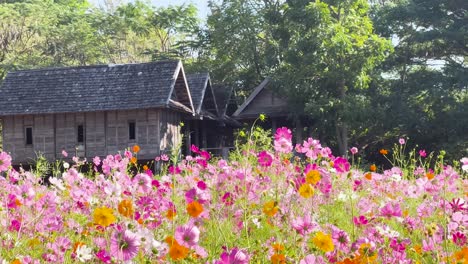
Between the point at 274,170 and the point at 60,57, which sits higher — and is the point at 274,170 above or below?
below

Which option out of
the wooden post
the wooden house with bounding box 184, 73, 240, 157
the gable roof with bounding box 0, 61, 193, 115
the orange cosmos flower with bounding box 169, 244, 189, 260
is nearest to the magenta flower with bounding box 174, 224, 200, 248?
the orange cosmos flower with bounding box 169, 244, 189, 260

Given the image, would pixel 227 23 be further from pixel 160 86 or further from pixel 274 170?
pixel 274 170

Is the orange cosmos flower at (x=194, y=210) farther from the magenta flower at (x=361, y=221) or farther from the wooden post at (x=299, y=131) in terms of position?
the wooden post at (x=299, y=131)

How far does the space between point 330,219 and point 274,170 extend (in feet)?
2.02

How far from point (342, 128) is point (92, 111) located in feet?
32.9

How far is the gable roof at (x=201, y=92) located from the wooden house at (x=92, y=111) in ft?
4.91

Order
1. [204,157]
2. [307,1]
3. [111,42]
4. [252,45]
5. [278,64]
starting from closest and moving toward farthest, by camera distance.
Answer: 1. [204,157]
2. [307,1]
3. [278,64]
4. [252,45]
5. [111,42]

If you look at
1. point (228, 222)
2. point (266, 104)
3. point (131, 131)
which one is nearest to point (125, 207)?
point (228, 222)

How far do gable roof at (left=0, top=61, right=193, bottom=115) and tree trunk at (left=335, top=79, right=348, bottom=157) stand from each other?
228 inches

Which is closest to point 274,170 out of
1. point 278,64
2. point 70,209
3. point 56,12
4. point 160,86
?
point 70,209

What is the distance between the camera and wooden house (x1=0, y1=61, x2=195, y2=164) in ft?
68.1

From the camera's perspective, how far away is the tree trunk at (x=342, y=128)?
22606 mm

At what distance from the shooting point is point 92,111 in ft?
67.4

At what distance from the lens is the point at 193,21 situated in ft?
115
